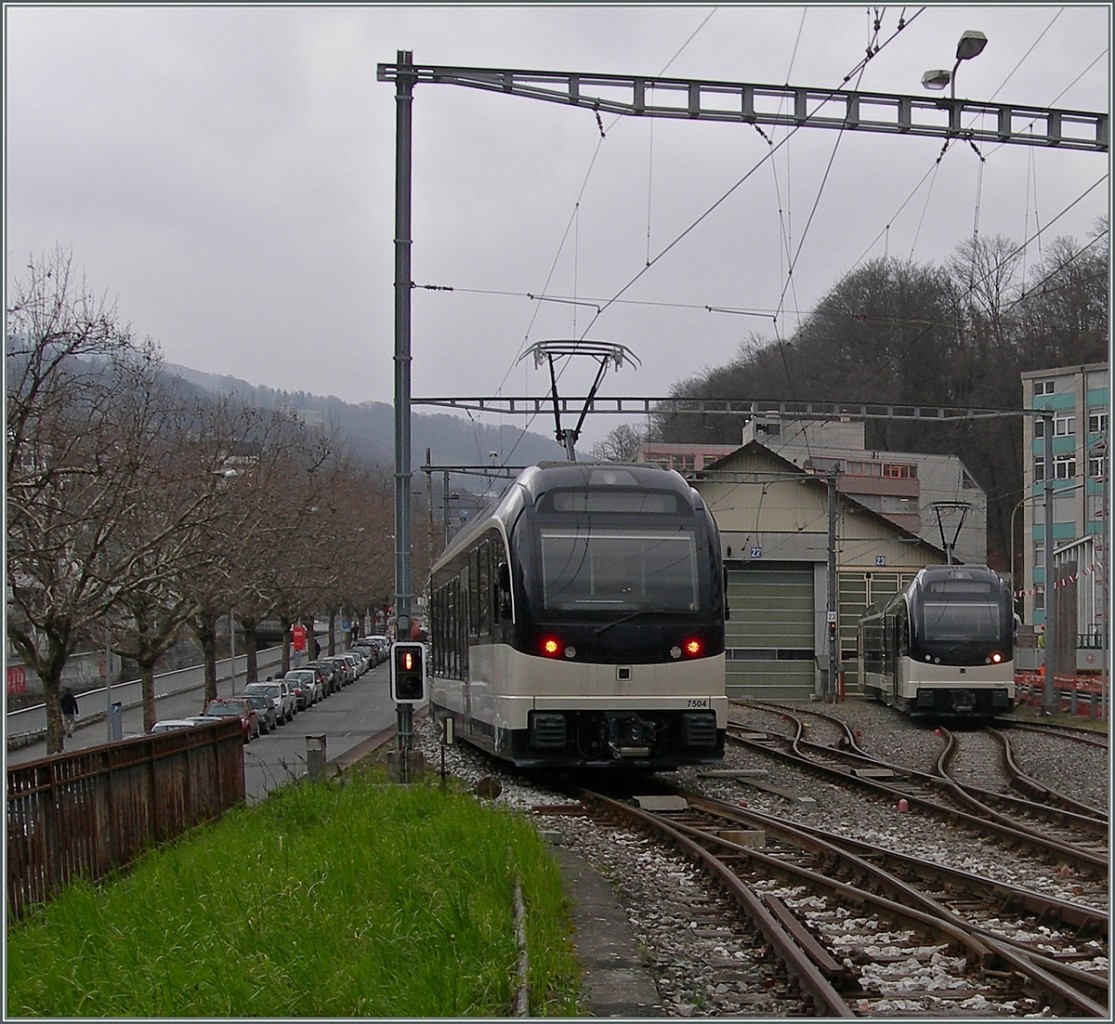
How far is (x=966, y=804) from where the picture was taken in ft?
51.7

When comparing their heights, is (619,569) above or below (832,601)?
above

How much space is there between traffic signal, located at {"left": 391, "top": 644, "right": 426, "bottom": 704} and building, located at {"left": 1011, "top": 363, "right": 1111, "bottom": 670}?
1833 centimetres

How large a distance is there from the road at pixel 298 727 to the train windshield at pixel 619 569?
377 inches

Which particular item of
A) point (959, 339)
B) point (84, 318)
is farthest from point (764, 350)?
point (84, 318)

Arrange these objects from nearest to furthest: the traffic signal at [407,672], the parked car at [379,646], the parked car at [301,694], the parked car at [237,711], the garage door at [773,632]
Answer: the traffic signal at [407,672], the parked car at [237,711], the garage door at [773,632], the parked car at [301,694], the parked car at [379,646]

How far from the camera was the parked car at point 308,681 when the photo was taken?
2029 inches

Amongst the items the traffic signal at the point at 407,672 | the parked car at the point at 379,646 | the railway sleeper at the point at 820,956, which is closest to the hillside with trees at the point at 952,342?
the traffic signal at the point at 407,672

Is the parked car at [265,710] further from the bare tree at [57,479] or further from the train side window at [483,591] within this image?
the train side window at [483,591]

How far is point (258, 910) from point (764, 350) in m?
48.1

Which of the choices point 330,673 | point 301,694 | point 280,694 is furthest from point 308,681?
point 330,673

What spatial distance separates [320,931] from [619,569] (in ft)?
29.0

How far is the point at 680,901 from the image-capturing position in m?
9.99

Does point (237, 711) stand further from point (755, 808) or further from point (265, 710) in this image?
point (755, 808)

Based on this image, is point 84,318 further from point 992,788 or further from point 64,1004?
point 64,1004
